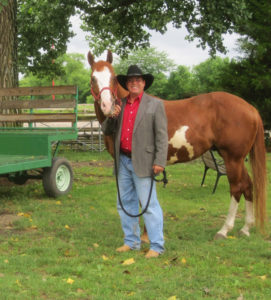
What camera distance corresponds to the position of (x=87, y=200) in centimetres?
787

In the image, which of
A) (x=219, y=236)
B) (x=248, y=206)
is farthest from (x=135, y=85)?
(x=248, y=206)

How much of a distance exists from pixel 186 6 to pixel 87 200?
→ 819 centimetres

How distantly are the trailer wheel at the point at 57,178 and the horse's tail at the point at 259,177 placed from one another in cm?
367

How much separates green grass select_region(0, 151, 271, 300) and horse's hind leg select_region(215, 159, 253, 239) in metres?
0.14

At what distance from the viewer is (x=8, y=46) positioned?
33.7 feet

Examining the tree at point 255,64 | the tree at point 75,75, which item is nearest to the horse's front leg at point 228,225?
the tree at point 255,64

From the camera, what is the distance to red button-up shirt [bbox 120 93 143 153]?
4.66 m

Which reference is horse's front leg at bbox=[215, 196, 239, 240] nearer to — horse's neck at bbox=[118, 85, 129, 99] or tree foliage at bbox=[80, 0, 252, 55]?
horse's neck at bbox=[118, 85, 129, 99]

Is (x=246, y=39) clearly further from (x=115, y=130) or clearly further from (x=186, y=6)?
(x=115, y=130)

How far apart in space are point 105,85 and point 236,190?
2.35 metres

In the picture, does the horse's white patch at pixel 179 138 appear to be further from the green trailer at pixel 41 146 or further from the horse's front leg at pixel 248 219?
the green trailer at pixel 41 146

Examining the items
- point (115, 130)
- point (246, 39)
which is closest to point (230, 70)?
point (246, 39)

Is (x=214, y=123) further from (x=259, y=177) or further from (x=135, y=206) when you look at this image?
(x=135, y=206)

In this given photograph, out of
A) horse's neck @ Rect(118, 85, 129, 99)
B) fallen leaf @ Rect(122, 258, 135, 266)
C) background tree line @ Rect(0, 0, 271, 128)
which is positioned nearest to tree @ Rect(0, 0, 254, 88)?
background tree line @ Rect(0, 0, 271, 128)
